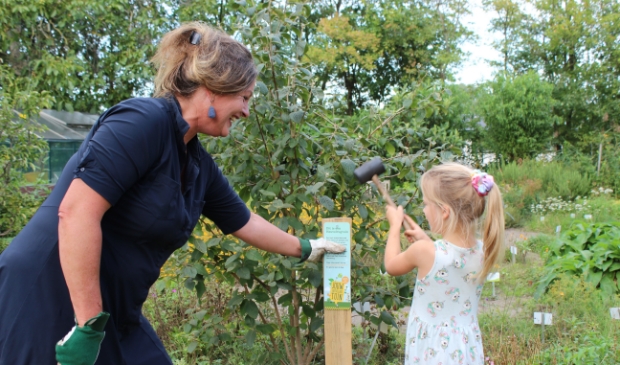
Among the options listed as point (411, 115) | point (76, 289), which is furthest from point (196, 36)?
point (411, 115)

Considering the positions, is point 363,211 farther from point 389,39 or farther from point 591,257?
point 389,39

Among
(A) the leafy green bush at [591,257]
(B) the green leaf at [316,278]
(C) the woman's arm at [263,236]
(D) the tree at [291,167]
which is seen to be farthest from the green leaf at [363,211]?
(A) the leafy green bush at [591,257]

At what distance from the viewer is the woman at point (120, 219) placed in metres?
1.39

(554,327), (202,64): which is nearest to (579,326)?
(554,327)

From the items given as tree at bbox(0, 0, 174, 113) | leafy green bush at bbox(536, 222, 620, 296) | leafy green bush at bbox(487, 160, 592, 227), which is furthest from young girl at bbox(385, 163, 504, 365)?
tree at bbox(0, 0, 174, 113)

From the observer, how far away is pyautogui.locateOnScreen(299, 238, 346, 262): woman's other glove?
7.25 feet

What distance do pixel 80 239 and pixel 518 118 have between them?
41.7ft

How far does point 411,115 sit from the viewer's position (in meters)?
2.66

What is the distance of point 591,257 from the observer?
14.6ft

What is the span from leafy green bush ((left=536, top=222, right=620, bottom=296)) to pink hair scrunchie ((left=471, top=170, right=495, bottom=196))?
242cm

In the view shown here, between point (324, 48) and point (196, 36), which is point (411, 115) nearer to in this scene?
point (196, 36)

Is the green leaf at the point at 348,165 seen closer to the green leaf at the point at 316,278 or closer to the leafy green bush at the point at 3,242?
the green leaf at the point at 316,278

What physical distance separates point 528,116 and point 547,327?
10.2 meters

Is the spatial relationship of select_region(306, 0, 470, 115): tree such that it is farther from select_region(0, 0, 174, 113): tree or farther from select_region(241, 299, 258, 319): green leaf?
select_region(241, 299, 258, 319): green leaf
